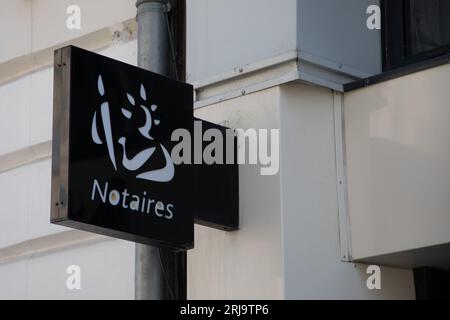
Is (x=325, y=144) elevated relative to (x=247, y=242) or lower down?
elevated

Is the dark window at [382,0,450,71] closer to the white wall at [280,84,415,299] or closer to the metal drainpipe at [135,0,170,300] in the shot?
the white wall at [280,84,415,299]

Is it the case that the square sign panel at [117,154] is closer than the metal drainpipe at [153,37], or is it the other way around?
the square sign panel at [117,154]

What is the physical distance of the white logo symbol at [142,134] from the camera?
4.96 metres

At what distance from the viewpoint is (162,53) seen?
20.6ft

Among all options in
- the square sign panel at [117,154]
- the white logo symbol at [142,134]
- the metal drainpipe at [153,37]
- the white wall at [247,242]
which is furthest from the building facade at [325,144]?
the white logo symbol at [142,134]

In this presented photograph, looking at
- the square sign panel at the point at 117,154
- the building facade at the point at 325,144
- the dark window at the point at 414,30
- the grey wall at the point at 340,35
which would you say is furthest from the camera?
the dark window at the point at 414,30

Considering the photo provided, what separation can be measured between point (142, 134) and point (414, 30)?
5.67 ft

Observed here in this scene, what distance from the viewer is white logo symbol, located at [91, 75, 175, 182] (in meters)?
4.96

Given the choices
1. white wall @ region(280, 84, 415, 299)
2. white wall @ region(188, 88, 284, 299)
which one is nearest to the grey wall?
white wall @ region(280, 84, 415, 299)

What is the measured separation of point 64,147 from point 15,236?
2418mm

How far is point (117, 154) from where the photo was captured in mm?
4988

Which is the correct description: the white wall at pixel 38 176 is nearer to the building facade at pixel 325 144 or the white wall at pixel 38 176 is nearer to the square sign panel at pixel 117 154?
the building facade at pixel 325 144

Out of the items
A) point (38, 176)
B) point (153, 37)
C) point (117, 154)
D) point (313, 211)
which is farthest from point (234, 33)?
point (38, 176)

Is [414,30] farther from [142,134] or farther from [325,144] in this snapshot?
[142,134]
